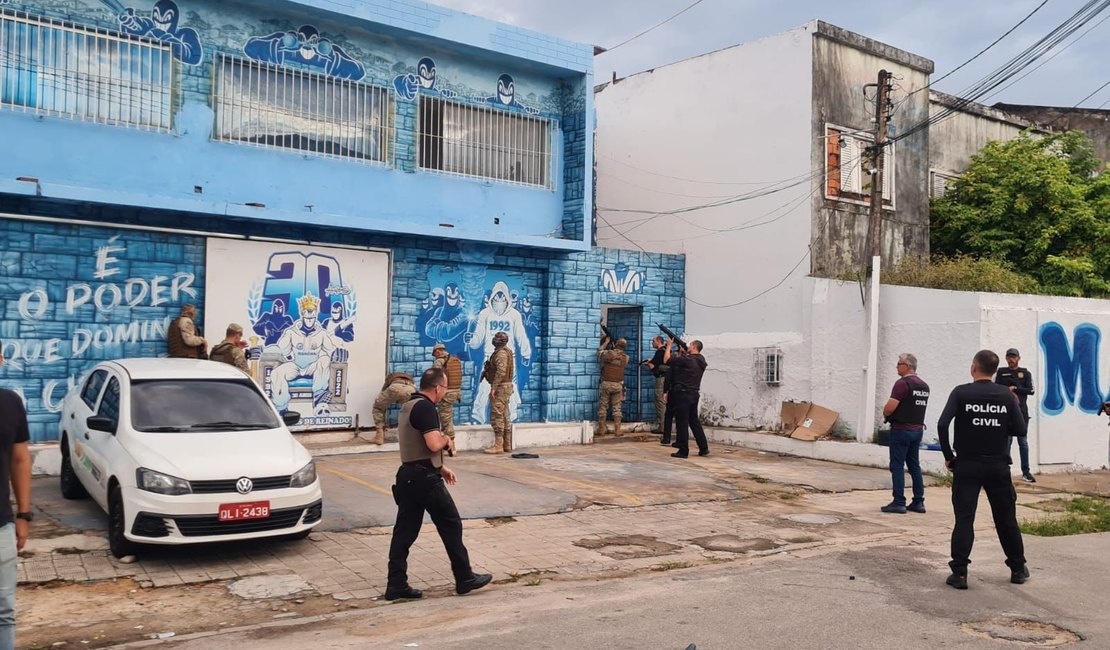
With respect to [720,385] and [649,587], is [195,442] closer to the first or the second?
[649,587]

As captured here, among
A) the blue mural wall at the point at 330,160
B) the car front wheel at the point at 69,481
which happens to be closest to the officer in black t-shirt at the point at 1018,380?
the blue mural wall at the point at 330,160

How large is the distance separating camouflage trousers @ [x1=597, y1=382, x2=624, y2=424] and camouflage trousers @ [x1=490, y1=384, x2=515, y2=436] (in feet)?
8.97

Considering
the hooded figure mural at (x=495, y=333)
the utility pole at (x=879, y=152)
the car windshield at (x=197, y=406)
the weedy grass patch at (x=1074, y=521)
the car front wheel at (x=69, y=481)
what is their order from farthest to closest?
the utility pole at (x=879, y=152), the hooded figure mural at (x=495, y=333), the weedy grass patch at (x=1074, y=521), the car front wheel at (x=69, y=481), the car windshield at (x=197, y=406)

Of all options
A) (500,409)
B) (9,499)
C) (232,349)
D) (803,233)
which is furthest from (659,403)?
(9,499)

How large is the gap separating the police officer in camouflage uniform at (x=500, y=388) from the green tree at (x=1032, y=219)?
11.9m

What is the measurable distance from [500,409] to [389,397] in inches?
70.3

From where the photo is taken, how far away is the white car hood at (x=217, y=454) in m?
7.41

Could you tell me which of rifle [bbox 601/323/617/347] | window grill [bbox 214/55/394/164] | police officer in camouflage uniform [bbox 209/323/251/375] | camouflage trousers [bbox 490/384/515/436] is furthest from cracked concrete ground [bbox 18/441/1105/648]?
window grill [bbox 214/55/394/164]

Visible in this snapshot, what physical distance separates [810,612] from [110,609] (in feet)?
16.3

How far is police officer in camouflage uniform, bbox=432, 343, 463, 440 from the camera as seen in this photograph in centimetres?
1371

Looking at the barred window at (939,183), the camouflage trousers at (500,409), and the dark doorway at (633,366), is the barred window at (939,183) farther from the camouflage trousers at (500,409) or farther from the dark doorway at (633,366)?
the camouflage trousers at (500,409)

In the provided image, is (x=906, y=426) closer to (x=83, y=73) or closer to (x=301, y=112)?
(x=301, y=112)

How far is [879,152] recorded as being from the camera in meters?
16.1

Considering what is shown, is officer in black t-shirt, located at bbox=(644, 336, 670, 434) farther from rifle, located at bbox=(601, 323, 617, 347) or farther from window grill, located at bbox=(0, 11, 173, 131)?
window grill, located at bbox=(0, 11, 173, 131)
